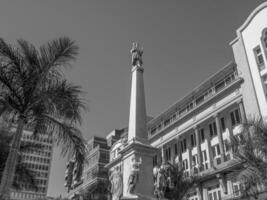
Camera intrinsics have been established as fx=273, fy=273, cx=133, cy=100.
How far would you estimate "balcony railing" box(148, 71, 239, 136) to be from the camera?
3154 cm

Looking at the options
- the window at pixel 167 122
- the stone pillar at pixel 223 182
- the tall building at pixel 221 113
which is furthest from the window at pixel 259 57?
the window at pixel 167 122

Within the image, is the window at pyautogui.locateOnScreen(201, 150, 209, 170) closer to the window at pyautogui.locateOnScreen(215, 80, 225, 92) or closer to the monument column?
the window at pyautogui.locateOnScreen(215, 80, 225, 92)

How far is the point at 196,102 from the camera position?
117 ft

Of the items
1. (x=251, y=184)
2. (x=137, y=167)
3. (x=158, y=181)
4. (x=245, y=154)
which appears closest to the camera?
(x=137, y=167)

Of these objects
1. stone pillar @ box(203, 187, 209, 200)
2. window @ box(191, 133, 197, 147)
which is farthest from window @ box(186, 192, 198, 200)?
window @ box(191, 133, 197, 147)

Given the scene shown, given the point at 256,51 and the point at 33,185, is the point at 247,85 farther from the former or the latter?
the point at 33,185

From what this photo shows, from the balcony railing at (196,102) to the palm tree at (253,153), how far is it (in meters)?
16.4

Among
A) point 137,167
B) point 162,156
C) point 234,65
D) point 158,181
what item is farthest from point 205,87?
point 137,167

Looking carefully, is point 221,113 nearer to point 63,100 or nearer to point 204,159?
point 204,159

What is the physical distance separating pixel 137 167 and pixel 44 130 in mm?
3911

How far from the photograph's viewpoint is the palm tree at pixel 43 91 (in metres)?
9.23

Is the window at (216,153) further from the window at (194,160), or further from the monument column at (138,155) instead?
the monument column at (138,155)

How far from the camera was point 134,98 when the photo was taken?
45.6 feet

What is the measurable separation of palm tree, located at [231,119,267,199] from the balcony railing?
16369mm
